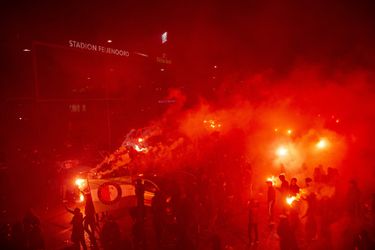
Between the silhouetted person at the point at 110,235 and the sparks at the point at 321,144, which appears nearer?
the silhouetted person at the point at 110,235

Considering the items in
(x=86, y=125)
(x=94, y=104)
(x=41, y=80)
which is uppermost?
(x=41, y=80)

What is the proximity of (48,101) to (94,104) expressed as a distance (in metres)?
4.69

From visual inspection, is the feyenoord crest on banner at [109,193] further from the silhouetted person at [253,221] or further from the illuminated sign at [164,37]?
the illuminated sign at [164,37]

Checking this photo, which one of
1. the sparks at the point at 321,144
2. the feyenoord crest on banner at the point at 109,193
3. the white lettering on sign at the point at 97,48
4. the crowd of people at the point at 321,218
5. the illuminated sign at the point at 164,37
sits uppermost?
the illuminated sign at the point at 164,37

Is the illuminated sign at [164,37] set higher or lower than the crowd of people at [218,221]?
higher

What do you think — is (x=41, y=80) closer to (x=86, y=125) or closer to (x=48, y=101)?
(x=48, y=101)

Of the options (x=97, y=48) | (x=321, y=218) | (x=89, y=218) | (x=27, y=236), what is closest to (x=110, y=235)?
(x=89, y=218)

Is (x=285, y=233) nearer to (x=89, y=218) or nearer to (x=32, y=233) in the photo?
(x=89, y=218)

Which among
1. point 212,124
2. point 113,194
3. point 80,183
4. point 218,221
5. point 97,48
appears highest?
point 97,48

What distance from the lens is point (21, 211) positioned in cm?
1198

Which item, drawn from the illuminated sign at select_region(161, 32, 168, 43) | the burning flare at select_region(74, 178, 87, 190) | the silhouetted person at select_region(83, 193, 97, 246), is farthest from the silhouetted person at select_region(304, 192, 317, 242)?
the illuminated sign at select_region(161, 32, 168, 43)

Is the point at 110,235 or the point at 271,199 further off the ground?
the point at 271,199

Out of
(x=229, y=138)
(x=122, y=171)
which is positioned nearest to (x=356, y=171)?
(x=229, y=138)

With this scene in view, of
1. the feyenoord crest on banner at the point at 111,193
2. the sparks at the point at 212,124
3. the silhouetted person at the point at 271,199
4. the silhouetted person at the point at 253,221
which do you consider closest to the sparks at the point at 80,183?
the feyenoord crest on banner at the point at 111,193
